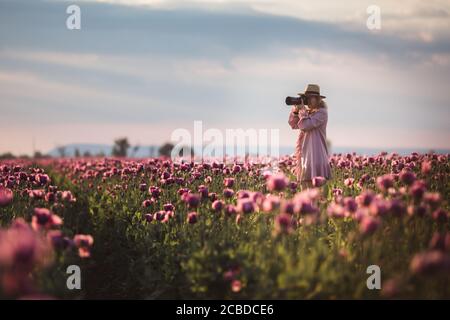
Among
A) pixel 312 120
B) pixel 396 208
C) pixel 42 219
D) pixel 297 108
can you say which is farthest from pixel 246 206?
pixel 297 108

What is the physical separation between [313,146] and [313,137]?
18 cm

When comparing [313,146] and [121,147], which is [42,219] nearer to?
[313,146]

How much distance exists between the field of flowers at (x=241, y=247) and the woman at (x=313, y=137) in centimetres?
62

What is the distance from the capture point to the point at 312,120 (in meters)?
9.46

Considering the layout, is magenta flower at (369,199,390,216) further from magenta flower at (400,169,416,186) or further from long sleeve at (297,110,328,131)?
long sleeve at (297,110,328,131)

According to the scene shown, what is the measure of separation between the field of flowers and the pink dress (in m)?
0.61

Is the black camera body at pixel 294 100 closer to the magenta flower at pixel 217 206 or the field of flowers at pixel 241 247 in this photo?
the field of flowers at pixel 241 247

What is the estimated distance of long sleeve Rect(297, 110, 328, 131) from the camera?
9445 mm

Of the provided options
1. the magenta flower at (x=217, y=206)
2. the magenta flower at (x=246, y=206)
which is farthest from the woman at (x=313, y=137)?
the magenta flower at (x=246, y=206)

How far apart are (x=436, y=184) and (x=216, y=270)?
5721mm

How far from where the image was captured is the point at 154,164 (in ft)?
38.8

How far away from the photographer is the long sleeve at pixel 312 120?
9445 millimetres
